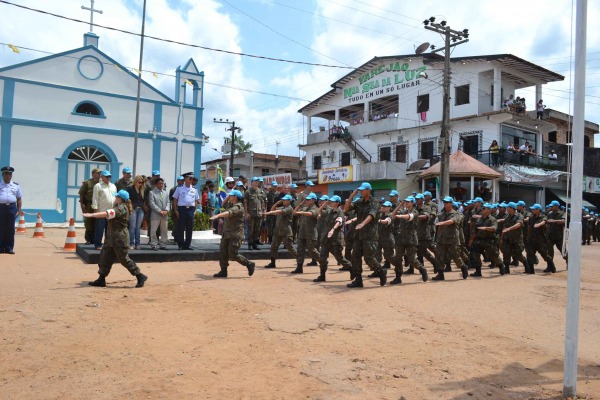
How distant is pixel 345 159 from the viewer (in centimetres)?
3672

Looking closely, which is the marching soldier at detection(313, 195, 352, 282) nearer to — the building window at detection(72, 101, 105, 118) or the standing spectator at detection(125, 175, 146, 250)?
the standing spectator at detection(125, 175, 146, 250)

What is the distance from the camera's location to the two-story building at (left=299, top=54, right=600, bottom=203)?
27.9 metres

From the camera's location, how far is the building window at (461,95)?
1167 inches

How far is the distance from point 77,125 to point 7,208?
13.0 m

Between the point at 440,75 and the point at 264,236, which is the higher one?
the point at 440,75

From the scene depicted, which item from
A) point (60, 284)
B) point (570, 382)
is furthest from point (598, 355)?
point (60, 284)

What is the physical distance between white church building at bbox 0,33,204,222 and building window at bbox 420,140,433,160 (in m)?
14.2

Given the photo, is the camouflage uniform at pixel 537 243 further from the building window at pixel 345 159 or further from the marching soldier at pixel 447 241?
the building window at pixel 345 159

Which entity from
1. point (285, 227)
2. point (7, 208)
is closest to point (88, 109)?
point (7, 208)

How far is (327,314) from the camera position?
6680 mm

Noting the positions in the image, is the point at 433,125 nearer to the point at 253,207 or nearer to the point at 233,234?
the point at 253,207

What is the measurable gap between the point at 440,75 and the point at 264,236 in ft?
67.8

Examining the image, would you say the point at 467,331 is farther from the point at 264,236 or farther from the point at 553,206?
the point at 264,236

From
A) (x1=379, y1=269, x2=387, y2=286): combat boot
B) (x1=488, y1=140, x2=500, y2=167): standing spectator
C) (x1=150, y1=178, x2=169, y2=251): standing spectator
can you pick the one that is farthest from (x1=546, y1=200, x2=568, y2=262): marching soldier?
(x1=488, y1=140, x2=500, y2=167): standing spectator
